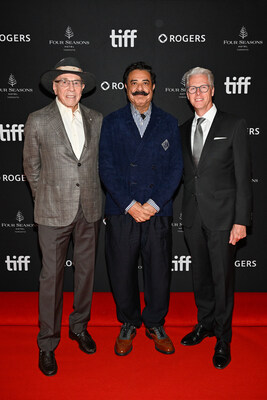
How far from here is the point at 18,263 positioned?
12.5 ft

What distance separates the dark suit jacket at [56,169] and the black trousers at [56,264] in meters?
0.08

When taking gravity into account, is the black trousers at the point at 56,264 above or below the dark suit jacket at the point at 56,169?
below

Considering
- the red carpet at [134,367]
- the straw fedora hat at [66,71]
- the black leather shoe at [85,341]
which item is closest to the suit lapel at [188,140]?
the straw fedora hat at [66,71]

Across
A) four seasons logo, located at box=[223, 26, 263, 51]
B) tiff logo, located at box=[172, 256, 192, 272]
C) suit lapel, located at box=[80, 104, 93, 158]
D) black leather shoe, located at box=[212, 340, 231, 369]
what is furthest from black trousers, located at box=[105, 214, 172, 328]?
four seasons logo, located at box=[223, 26, 263, 51]

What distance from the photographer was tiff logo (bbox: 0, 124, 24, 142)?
141 inches

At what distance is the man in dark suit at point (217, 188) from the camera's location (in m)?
2.44

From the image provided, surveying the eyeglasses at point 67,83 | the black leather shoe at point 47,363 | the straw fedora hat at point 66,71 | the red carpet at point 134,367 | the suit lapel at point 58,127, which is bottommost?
the red carpet at point 134,367

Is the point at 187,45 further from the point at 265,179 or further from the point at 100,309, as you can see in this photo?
the point at 100,309

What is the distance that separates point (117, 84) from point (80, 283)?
77.5 inches

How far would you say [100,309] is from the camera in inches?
132

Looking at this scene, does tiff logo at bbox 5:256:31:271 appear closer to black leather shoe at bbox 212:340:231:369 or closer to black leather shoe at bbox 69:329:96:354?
black leather shoe at bbox 69:329:96:354

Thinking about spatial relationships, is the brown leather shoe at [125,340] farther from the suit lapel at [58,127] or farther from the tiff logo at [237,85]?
the tiff logo at [237,85]

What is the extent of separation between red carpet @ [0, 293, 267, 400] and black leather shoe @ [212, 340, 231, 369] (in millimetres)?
44

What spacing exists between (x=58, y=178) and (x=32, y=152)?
0.26 m
